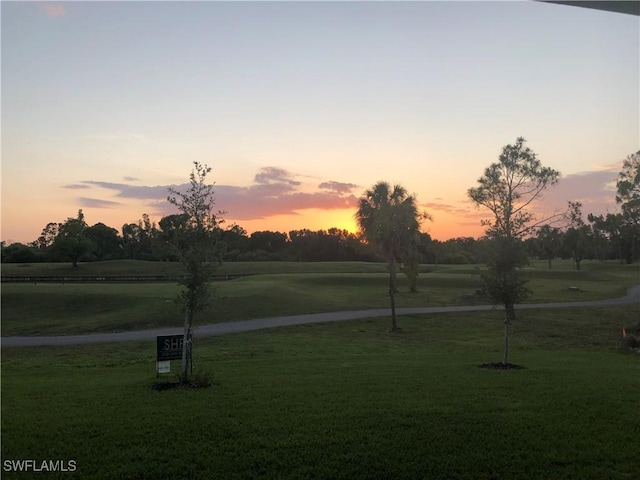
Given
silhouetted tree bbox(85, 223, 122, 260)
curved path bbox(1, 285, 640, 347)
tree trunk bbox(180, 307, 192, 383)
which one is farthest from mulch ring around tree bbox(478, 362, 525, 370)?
silhouetted tree bbox(85, 223, 122, 260)

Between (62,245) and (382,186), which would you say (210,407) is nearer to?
(382,186)

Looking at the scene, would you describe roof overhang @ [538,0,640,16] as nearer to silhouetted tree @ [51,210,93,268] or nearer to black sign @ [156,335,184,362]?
black sign @ [156,335,184,362]

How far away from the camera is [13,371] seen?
44.8 ft

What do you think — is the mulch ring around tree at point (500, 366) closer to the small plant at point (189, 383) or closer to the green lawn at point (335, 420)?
the green lawn at point (335, 420)

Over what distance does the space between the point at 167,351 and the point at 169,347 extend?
9 cm

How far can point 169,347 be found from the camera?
34.3ft

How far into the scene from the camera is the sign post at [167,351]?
10336mm

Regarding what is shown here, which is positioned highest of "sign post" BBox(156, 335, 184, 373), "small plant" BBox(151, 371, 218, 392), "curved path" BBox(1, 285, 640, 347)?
"sign post" BBox(156, 335, 184, 373)

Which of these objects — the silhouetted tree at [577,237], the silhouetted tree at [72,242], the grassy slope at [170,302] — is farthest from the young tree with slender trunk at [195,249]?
the silhouetted tree at [577,237]

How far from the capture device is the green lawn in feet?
18.6

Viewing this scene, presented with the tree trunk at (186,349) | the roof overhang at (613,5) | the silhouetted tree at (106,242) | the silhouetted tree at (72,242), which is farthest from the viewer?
the silhouetted tree at (106,242)

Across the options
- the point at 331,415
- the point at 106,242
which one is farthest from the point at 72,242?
the point at 331,415

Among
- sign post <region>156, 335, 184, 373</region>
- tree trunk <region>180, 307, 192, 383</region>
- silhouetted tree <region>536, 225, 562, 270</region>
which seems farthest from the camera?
silhouetted tree <region>536, 225, 562, 270</region>

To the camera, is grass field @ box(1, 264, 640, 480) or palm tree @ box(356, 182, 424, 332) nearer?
grass field @ box(1, 264, 640, 480)
